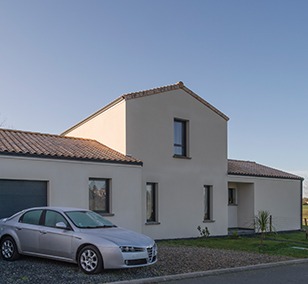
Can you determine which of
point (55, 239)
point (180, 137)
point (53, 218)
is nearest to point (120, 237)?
point (55, 239)

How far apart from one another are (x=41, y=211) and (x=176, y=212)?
9075 millimetres

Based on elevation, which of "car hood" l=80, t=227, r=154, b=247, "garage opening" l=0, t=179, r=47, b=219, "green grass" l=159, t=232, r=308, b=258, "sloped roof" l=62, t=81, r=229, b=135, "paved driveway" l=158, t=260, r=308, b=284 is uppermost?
"sloped roof" l=62, t=81, r=229, b=135

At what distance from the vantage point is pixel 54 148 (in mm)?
15883

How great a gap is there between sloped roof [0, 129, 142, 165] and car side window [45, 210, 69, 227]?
3626mm

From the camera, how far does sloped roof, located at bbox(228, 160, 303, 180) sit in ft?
75.8

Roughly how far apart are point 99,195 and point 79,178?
1288 mm

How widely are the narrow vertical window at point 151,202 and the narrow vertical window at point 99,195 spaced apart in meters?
2.40

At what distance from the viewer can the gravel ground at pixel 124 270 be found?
9062mm

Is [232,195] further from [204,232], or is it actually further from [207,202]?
[204,232]

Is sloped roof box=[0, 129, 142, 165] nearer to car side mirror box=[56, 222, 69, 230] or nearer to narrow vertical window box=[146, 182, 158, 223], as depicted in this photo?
narrow vertical window box=[146, 182, 158, 223]

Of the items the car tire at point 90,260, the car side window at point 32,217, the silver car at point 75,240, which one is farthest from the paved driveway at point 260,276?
the car side window at point 32,217

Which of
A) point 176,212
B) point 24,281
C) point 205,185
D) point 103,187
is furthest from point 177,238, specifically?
point 24,281

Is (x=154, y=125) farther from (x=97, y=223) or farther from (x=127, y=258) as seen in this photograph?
(x=127, y=258)

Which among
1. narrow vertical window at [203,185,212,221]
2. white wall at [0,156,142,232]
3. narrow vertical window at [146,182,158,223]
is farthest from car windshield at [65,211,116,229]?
narrow vertical window at [203,185,212,221]
